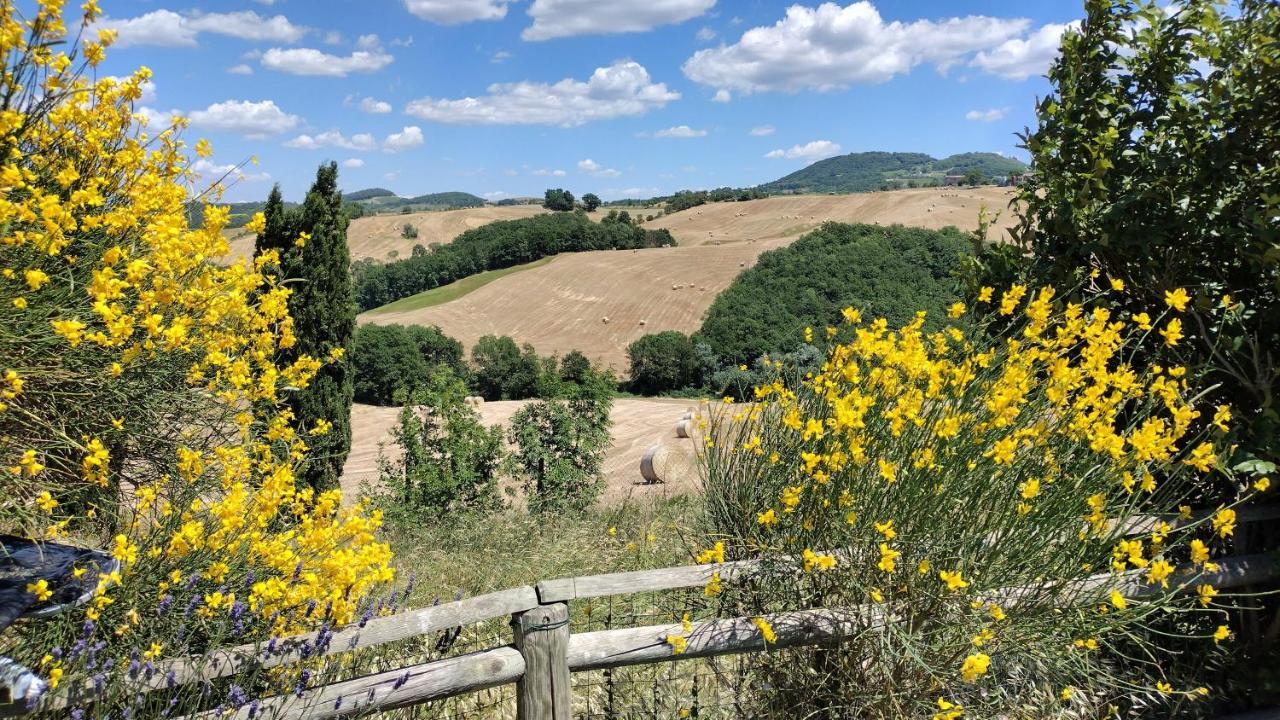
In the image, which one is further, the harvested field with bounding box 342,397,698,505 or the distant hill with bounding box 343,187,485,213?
the distant hill with bounding box 343,187,485,213

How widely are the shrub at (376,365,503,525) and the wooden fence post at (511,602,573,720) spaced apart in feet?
A: 21.3

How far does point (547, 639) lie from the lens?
9.29 ft

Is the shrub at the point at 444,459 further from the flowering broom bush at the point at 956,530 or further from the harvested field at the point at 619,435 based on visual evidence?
the flowering broom bush at the point at 956,530

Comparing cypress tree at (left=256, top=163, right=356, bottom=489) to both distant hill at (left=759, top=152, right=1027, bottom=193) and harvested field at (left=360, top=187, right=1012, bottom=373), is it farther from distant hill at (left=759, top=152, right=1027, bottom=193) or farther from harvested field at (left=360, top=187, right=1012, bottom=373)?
distant hill at (left=759, top=152, right=1027, bottom=193)

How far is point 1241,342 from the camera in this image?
3461mm

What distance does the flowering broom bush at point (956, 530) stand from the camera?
272 cm

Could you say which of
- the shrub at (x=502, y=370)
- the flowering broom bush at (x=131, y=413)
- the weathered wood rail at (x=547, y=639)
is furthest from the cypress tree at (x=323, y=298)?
the shrub at (x=502, y=370)

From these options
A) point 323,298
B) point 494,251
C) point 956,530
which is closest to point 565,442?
point 323,298

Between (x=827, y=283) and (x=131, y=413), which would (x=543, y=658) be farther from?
(x=827, y=283)

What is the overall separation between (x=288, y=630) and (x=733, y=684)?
1672 millimetres

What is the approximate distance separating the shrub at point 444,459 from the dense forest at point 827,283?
95.2ft

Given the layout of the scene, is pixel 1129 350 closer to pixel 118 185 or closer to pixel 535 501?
pixel 118 185

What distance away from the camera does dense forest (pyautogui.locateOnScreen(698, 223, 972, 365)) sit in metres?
42.8

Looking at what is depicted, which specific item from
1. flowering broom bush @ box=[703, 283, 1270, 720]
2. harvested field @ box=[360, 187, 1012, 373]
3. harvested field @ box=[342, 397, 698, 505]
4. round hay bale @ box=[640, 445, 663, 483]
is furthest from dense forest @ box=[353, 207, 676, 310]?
flowering broom bush @ box=[703, 283, 1270, 720]
